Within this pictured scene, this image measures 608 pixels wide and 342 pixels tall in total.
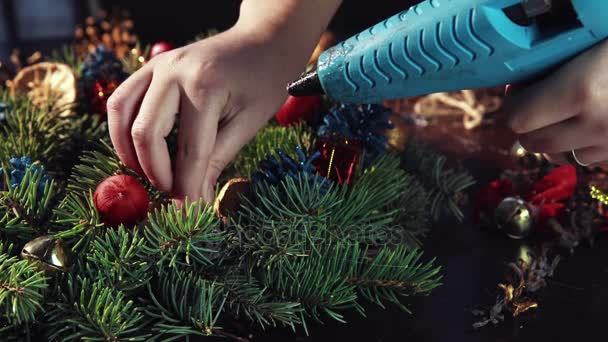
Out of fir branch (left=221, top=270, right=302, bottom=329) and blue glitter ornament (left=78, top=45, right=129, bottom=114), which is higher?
blue glitter ornament (left=78, top=45, right=129, bottom=114)

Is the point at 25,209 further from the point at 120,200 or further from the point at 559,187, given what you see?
the point at 559,187

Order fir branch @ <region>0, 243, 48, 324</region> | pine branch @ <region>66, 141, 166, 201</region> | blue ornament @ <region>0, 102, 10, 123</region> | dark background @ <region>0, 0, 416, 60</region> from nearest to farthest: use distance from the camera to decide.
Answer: fir branch @ <region>0, 243, 48, 324</region> < pine branch @ <region>66, 141, 166, 201</region> < blue ornament @ <region>0, 102, 10, 123</region> < dark background @ <region>0, 0, 416, 60</region>

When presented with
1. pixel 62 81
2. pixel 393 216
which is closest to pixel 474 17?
pixel 393 216

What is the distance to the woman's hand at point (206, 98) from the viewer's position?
1.51 feet

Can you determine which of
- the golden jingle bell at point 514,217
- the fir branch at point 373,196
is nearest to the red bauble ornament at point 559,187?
the golden jingle bell at point 514,217

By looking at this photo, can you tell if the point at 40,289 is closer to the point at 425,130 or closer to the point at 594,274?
the point at 594,274

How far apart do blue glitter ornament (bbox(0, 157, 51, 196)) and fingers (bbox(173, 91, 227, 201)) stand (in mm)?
91

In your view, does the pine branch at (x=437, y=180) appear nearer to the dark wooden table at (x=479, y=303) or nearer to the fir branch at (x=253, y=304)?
the dark wooden table at (x=479, y=303)

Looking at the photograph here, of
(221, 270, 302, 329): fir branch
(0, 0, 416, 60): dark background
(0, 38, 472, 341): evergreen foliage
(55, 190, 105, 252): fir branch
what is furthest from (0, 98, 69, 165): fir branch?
(0, 0, 416, 60): dark background

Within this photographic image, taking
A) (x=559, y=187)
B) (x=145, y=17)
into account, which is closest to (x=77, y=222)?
(x=559, y=187)

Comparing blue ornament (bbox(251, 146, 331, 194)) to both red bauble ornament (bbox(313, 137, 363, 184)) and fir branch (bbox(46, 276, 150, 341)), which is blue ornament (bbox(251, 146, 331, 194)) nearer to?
red bauble ornament (bbox(313, 137, 363, 184))

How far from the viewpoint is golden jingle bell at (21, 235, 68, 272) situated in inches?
16.4

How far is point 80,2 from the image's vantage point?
1.33 m

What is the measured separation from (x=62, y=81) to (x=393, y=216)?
35 cm
